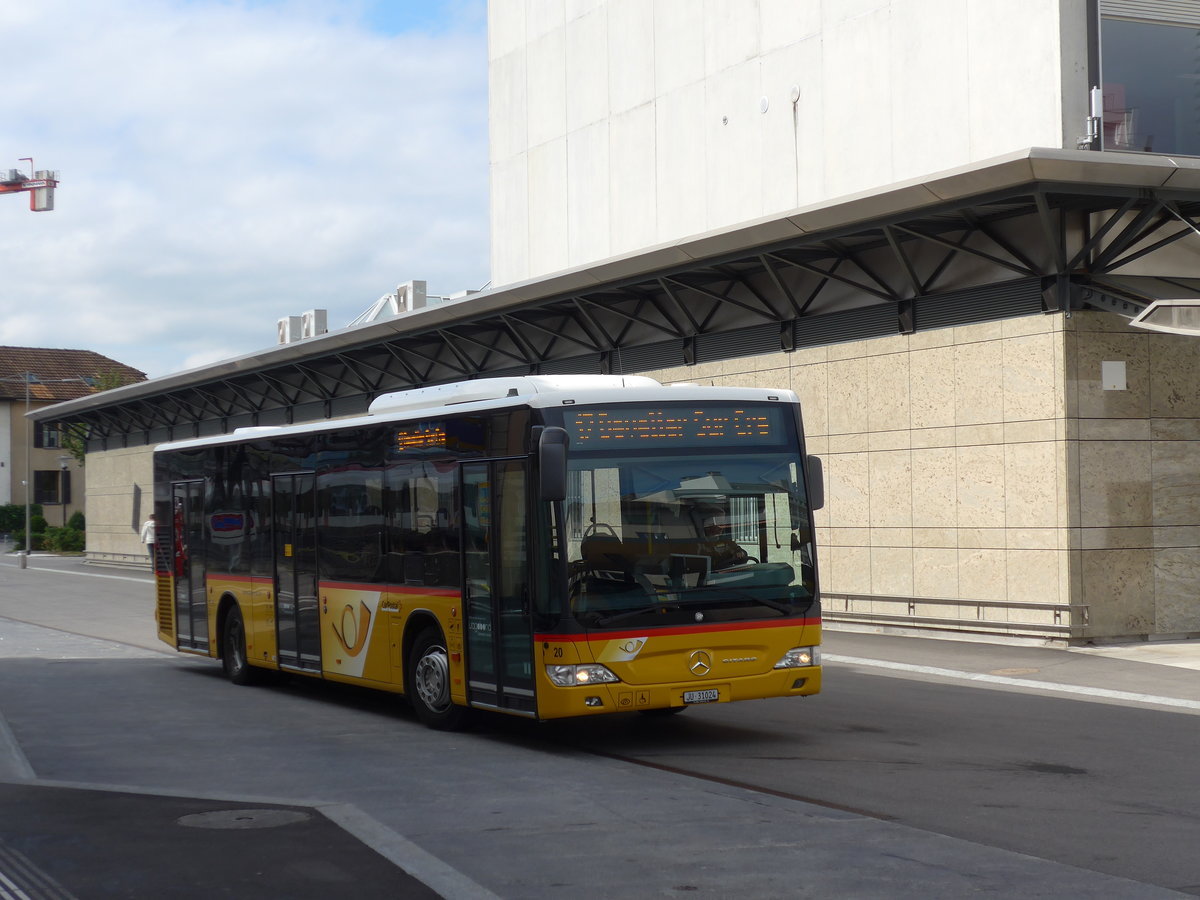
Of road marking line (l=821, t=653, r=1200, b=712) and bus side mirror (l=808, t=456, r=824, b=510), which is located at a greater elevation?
bus side mirror (l=808, t=456, r=824, b=510)

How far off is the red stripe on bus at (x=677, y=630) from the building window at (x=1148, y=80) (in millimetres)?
11739

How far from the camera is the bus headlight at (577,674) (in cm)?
1103

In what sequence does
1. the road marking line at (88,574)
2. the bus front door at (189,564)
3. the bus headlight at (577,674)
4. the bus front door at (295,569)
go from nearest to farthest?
the bus headlight at (577,674)
the bus front door at (295,569)
the bus front door at (189,564)
the road marking line at (88,574)

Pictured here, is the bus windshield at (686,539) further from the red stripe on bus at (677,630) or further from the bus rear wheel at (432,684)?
the bus rear wheel at (432,684)

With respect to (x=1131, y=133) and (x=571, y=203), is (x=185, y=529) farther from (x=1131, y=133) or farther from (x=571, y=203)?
(x=571, y=203)

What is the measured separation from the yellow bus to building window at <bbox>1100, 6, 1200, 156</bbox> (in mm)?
10735

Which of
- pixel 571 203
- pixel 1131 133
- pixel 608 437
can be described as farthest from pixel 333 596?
pixel 571 203

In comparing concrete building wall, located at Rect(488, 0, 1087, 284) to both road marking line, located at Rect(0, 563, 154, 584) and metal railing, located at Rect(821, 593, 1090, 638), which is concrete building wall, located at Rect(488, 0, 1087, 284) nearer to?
metal railing, located at Rect(821, 593, 1090, 638)

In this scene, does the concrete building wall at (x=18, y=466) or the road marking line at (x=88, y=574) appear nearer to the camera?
the road marking line at (x=88, y=574)

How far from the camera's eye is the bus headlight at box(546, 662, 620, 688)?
11.0 metres

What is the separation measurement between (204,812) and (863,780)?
421 centimetres

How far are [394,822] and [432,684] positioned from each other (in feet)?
14.0

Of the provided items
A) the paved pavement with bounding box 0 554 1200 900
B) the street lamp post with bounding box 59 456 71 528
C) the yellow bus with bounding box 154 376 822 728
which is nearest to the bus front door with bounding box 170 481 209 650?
the paved pavement with bounding box 0 554 1200 900

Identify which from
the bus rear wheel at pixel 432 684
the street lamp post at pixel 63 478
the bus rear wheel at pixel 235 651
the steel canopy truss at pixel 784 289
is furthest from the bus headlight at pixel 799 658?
the street lamp post at pixel 63 478
